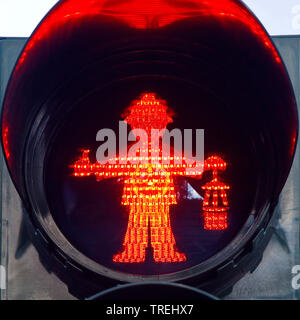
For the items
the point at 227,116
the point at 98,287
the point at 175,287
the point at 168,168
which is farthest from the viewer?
the point at 227,116

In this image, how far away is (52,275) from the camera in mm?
1897

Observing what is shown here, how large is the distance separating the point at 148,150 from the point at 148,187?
17cm

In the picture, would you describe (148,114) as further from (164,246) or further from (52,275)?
(52,275)

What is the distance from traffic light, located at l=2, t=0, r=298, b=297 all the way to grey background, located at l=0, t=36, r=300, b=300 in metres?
0.09

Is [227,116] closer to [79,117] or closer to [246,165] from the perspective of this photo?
[246,165]

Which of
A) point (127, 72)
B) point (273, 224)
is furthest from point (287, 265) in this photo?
point (127, 72)

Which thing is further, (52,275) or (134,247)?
(52,275)

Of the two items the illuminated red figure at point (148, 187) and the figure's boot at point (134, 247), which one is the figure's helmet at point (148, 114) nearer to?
the illuminated red figure at point (148, 187)

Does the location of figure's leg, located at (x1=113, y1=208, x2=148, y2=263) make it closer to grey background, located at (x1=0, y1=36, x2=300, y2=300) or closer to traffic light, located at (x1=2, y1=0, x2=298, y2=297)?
traffic light, located at (x1=2, y1=0, x2=298, y2=297)

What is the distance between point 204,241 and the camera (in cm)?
176

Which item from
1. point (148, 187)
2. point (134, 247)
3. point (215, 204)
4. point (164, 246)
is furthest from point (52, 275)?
point (215, 204)

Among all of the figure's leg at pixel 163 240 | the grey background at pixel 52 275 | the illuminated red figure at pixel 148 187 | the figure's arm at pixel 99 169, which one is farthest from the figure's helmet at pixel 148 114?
the grey background at pixel 52 275

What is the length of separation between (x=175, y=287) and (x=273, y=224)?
1.12 metres

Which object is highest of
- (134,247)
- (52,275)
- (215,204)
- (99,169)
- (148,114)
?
(148,114)
